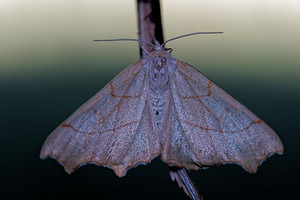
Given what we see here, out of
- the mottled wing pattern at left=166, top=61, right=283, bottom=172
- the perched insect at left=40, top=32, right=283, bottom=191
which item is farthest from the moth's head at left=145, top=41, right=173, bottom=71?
the mottled wing pattern at left=166, top=61, right=283, bottom=172

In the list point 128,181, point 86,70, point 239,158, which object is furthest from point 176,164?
point 86,70

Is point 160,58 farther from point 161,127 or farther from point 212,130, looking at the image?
point 212,130

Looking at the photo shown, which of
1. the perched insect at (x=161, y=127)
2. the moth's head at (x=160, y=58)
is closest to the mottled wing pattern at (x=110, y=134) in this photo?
the perched insect at (x=161, y=127)

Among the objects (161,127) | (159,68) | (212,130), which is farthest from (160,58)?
(212,130)

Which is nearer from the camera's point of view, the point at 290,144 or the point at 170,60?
the point at 170,60

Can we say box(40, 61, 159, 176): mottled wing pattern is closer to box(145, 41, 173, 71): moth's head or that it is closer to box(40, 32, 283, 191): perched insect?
box(40, 32, 283, 191): perched insect

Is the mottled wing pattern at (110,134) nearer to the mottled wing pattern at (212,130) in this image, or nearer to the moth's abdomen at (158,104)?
the moth's abdomen at (158,104)

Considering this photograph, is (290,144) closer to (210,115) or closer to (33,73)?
(210,115)

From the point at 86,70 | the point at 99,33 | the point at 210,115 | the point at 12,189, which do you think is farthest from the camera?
the point at 86,70
